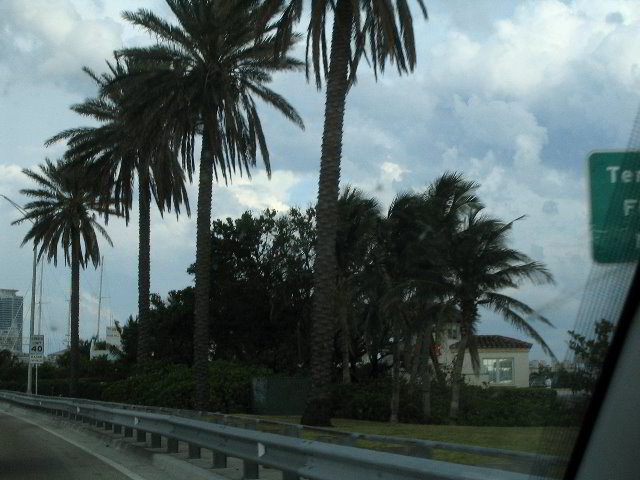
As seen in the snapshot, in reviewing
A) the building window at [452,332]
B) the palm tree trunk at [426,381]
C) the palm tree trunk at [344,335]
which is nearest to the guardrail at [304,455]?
the palm tree trunk at [426,381]

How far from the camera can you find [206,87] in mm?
30594

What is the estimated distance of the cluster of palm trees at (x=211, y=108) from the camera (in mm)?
24641

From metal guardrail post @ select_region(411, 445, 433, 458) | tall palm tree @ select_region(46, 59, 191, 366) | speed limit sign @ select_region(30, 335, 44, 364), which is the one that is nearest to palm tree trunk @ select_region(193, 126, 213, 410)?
tall palm tree @ select_region(46, 59, 191, 366)

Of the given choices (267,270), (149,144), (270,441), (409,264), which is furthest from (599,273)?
(267,270)

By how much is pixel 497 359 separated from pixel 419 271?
2351 centimetres

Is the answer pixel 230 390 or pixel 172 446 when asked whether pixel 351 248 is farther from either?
pixel 172 446

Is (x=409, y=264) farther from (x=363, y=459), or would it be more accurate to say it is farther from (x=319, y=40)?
(x=363, y=459)

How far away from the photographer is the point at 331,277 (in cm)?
2442

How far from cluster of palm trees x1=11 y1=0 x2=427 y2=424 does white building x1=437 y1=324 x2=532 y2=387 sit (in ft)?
19.0

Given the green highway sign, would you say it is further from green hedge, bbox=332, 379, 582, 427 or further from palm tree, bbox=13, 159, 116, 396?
palm tree, bbox=13, 159, 116, 396

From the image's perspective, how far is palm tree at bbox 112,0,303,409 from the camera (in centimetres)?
3072

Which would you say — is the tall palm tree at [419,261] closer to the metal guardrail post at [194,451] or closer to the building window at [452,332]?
the building window at [452,332]

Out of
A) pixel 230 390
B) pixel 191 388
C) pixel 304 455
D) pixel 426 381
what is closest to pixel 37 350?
pixel 191 388

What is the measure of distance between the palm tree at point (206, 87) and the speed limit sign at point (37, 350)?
2583 centimetres
